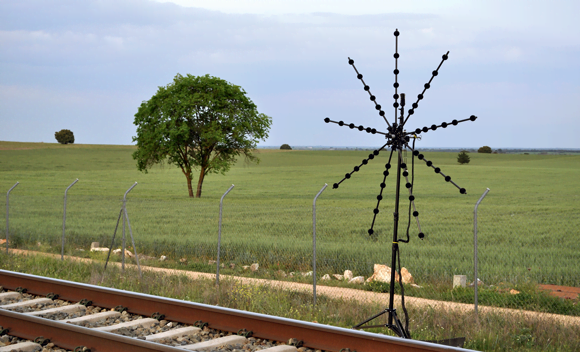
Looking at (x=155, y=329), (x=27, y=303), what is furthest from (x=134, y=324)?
(x=27, y=303)

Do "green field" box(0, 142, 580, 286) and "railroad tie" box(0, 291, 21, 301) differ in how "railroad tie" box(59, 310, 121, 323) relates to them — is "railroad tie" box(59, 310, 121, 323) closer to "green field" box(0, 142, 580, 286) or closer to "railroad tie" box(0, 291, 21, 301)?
"railroad tie" box(0, 291, 21, 301)

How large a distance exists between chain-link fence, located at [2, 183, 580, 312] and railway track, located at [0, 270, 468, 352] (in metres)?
4.05

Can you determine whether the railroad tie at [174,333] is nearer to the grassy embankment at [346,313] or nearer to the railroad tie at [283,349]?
the railroad tie at [283,349]

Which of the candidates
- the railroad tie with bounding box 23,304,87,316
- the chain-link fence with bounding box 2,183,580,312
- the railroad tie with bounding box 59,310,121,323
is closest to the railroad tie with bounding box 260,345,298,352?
the railroad tie with bounding box 59,310,121,323

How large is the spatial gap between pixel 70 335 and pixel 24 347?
592 mm

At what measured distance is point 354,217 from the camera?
72.4 feet

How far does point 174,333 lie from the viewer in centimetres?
713

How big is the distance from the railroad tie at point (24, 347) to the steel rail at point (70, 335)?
0.19 metres

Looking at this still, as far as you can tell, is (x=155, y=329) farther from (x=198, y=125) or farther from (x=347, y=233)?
(x=198, y=125)

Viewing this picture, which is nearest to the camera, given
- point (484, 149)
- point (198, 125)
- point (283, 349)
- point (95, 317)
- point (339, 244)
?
point (283, 349)

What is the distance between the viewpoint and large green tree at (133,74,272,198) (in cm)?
4534

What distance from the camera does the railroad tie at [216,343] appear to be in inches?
260

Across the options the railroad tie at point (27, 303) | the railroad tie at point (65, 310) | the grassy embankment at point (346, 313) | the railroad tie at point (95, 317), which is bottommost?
the grassy embankment at point (346, 313)

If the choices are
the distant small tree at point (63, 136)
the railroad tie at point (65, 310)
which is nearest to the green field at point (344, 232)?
the railroad tie at point (65, 310)
